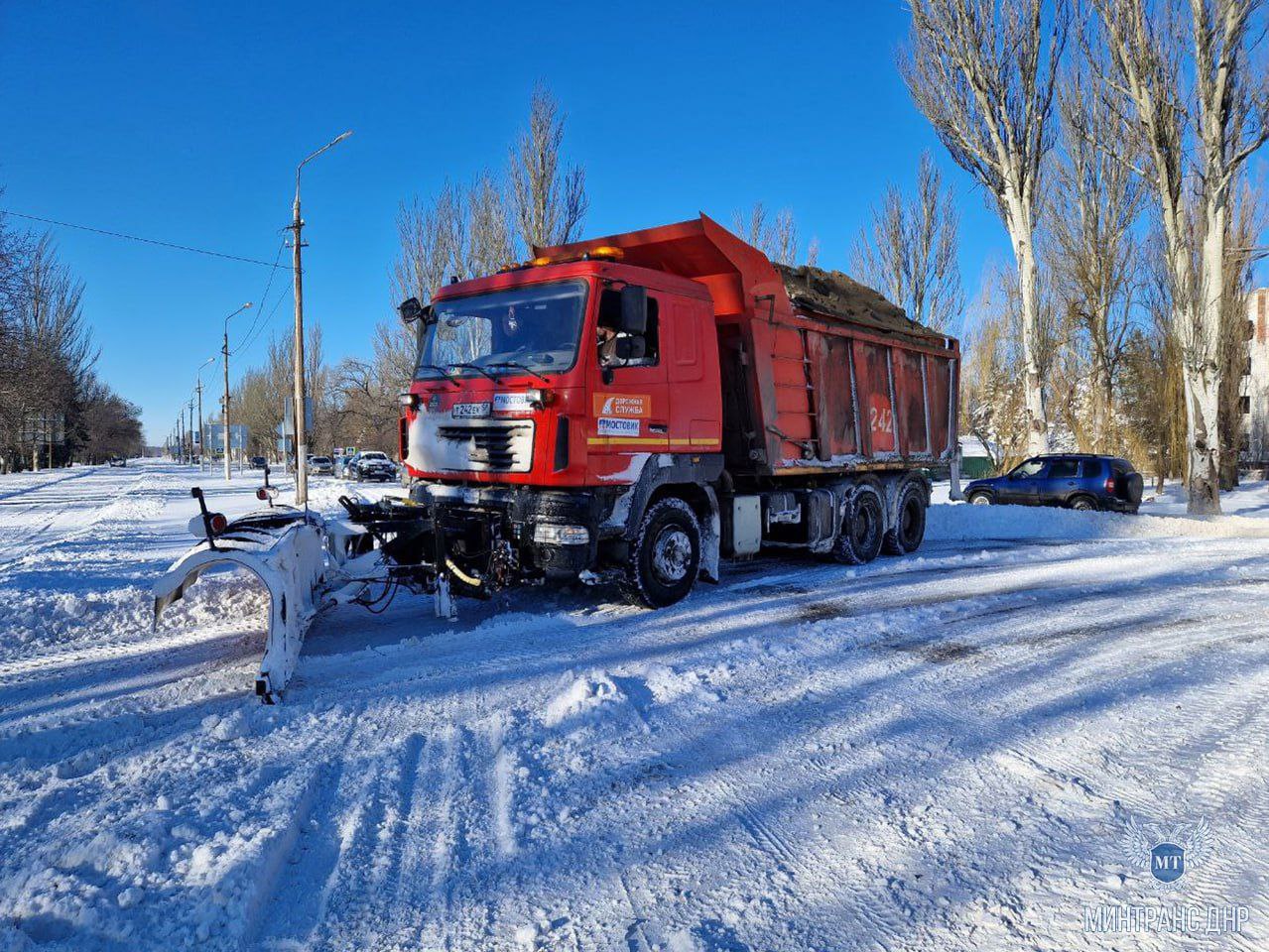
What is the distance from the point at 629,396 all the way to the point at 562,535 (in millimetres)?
1406

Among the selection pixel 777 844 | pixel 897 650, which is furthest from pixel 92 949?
pixel 897 650

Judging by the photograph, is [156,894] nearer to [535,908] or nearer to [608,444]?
[535,908]

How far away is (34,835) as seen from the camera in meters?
3.11

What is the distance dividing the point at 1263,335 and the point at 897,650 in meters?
55.0

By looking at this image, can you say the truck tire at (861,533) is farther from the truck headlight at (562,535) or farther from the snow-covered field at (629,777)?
the truck headlight at (562,535)

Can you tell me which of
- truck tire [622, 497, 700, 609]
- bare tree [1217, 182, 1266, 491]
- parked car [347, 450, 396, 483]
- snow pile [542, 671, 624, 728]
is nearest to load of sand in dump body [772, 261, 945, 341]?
truck tire [622, 497, 700, 609]

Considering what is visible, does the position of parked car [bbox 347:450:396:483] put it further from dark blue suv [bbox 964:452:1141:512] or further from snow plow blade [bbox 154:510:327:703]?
snow plow blade [bbox 154:510:327:703]

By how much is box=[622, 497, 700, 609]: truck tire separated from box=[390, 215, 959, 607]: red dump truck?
0.02 meters

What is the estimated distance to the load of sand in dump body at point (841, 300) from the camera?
31.0ft

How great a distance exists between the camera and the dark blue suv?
1806cm

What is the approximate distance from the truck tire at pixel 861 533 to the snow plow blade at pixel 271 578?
6861mm

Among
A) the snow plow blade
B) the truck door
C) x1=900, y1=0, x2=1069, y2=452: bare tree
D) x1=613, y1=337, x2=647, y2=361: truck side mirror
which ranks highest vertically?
x1=900, y1=0, x2=1069, y2=452: bare tree

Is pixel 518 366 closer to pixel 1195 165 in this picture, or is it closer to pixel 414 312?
pixel 414 312

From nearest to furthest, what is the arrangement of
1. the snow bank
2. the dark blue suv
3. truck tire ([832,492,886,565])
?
1. truck tire ([832,492,886,565])
2. the snow bank
3. the dark blue suv
